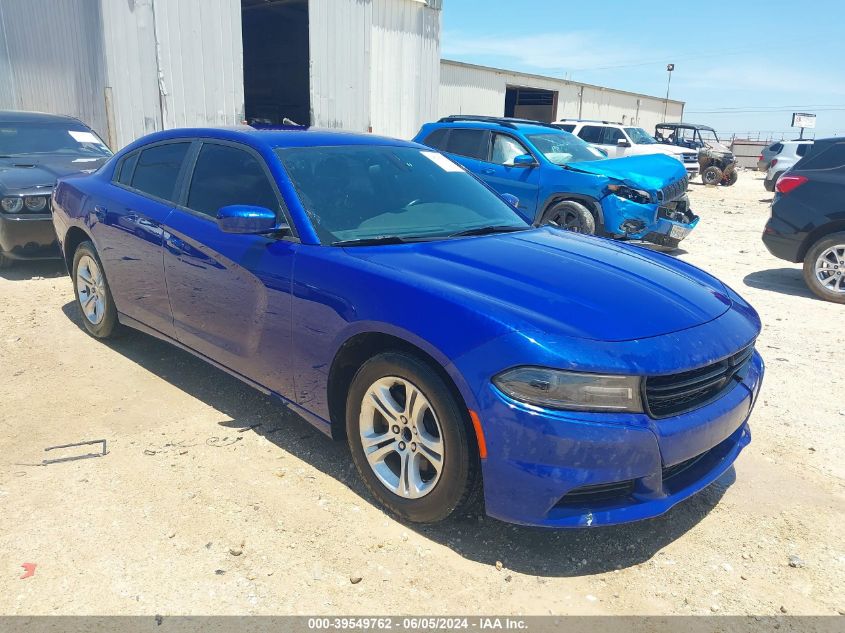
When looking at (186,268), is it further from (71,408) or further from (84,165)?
(84,165)

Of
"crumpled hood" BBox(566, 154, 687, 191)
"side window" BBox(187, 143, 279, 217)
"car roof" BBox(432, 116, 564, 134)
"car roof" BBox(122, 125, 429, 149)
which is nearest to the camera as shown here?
"side window" BBox(187, 143, 279, 217)

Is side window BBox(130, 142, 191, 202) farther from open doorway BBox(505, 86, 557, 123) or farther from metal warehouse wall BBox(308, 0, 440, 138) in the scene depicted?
open doorway BBox(505, 86, 557, 123)

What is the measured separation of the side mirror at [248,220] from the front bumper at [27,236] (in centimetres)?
454

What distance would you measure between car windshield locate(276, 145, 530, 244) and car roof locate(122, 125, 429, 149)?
7 cm

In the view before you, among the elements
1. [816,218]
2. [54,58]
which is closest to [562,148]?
[816,218]

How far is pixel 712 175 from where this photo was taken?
70.3ft

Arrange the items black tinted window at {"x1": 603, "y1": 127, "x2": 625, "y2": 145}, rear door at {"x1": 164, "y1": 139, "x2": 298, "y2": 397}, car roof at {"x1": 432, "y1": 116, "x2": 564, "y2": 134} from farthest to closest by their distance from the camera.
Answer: black tinted window at {"x1": 603, "y1": 127, "x2": 625, "y2": 145} < car roof at {"x1": 432, "y1": 116, "x2": 564, "y2": 134} < rear door at {"x1": 164, "y1": 139, "x2": 298, "y2": 397}

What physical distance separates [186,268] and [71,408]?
115 cm

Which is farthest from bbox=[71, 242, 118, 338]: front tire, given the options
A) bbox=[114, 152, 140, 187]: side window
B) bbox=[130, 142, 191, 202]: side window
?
bbox=[130, 142, 191, 202]: side window

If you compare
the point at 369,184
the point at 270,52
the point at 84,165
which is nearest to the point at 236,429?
the point at 369,184

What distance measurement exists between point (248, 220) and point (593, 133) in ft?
59.2

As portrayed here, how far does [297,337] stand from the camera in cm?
305

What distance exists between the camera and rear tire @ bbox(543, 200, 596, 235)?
8.09 meters

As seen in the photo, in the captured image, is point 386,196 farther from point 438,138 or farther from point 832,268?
point 438,138
